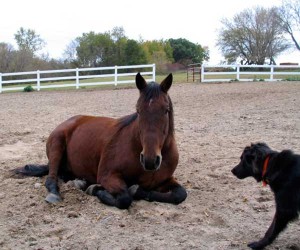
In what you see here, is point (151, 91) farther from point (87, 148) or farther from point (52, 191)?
point (52, 191)

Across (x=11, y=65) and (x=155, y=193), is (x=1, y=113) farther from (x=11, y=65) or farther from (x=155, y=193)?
(x=11, y=65)

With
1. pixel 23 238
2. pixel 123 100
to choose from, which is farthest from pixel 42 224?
pixel 123 100

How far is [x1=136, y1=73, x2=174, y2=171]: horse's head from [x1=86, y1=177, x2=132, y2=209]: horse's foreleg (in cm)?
59

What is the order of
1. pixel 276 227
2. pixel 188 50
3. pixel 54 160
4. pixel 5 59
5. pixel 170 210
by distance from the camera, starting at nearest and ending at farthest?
pixel 276 227 < pixel 170 210 < pixel 54 160 < pixel 5 59 < pixel 188 50

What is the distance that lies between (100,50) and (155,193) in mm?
40285

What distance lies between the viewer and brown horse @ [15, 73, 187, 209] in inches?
159

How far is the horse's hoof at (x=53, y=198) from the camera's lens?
4462 mm

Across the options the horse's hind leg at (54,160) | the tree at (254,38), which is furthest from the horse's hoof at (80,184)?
the tree at (254,38)

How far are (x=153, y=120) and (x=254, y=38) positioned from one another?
47.2m

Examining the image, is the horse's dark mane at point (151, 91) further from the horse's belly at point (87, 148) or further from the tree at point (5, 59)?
the tree at point (5, 59)

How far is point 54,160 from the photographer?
5.37 meters

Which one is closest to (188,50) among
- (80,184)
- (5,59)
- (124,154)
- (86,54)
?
(86,54)

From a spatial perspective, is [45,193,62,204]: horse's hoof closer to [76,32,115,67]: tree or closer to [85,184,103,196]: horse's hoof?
[85,184,103,196]: horse's hoof

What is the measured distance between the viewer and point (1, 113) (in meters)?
13.2
